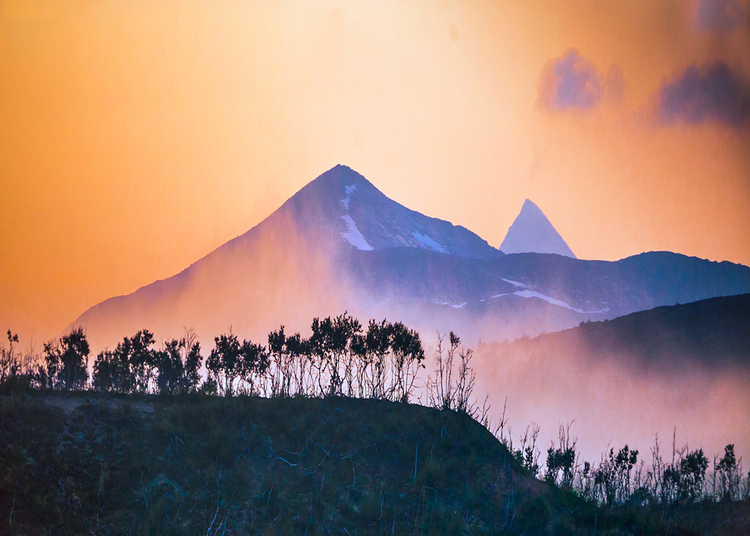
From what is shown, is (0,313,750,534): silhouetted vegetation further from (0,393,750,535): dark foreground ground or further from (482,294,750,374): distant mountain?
(482,294,750,374): distant mountain

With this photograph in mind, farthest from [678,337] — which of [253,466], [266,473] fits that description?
[253,466]

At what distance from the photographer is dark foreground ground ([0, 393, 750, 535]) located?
27516mm

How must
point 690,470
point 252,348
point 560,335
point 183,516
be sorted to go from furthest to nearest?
point 560,335 < point 690,470 < point 252,348 < point 183,516

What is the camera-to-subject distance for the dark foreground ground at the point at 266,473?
27516 millimetres

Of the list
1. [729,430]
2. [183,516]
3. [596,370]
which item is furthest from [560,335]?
[183,516]

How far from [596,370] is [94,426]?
157 meters

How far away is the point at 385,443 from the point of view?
38.7 meters

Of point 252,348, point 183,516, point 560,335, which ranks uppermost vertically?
point 560,335

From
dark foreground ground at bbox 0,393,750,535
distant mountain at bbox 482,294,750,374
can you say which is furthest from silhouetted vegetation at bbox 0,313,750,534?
distant mountain at bbox 482,294,750,374

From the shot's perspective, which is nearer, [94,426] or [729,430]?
[94,426]

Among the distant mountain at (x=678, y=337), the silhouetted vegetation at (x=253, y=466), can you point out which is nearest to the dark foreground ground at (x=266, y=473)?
the silhouetted vegetation at (x=253, y=466)

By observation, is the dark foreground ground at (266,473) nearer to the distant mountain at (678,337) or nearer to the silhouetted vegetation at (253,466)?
the silhouetted vegetation at (253,466)

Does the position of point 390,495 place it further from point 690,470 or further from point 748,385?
point 748,385

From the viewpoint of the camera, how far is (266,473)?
33812 millimetres
